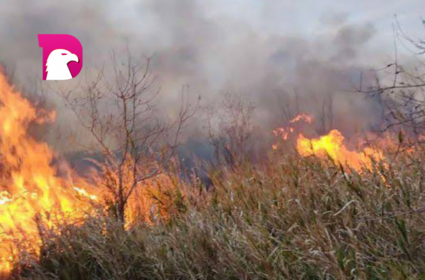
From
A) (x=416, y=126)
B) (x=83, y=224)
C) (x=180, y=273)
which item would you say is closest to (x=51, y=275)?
(x=83, y=224)

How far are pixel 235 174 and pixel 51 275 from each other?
9.50 ft

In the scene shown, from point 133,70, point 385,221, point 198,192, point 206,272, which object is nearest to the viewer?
point 385,221

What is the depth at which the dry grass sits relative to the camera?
363cm

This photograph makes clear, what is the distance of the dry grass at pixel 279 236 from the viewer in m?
3.63

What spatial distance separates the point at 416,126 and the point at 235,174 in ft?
8.66

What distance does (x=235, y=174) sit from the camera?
6707 millimetres

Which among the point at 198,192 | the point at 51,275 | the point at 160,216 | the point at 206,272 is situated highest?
the point at 198,192

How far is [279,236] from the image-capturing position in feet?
14.5

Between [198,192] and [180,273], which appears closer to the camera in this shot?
[180,273]

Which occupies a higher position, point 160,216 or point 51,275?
point 160,216

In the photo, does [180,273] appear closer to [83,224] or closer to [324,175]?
[83,224]

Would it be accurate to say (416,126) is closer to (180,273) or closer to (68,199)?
(180,273)

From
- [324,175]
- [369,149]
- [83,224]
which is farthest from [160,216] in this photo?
[369,149]

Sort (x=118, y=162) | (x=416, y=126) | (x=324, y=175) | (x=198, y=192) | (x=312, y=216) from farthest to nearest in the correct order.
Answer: (x=118, y=162), (x=198, y=192), (x=324, y=175), (x=416, y=126), (x=312, y=216)
